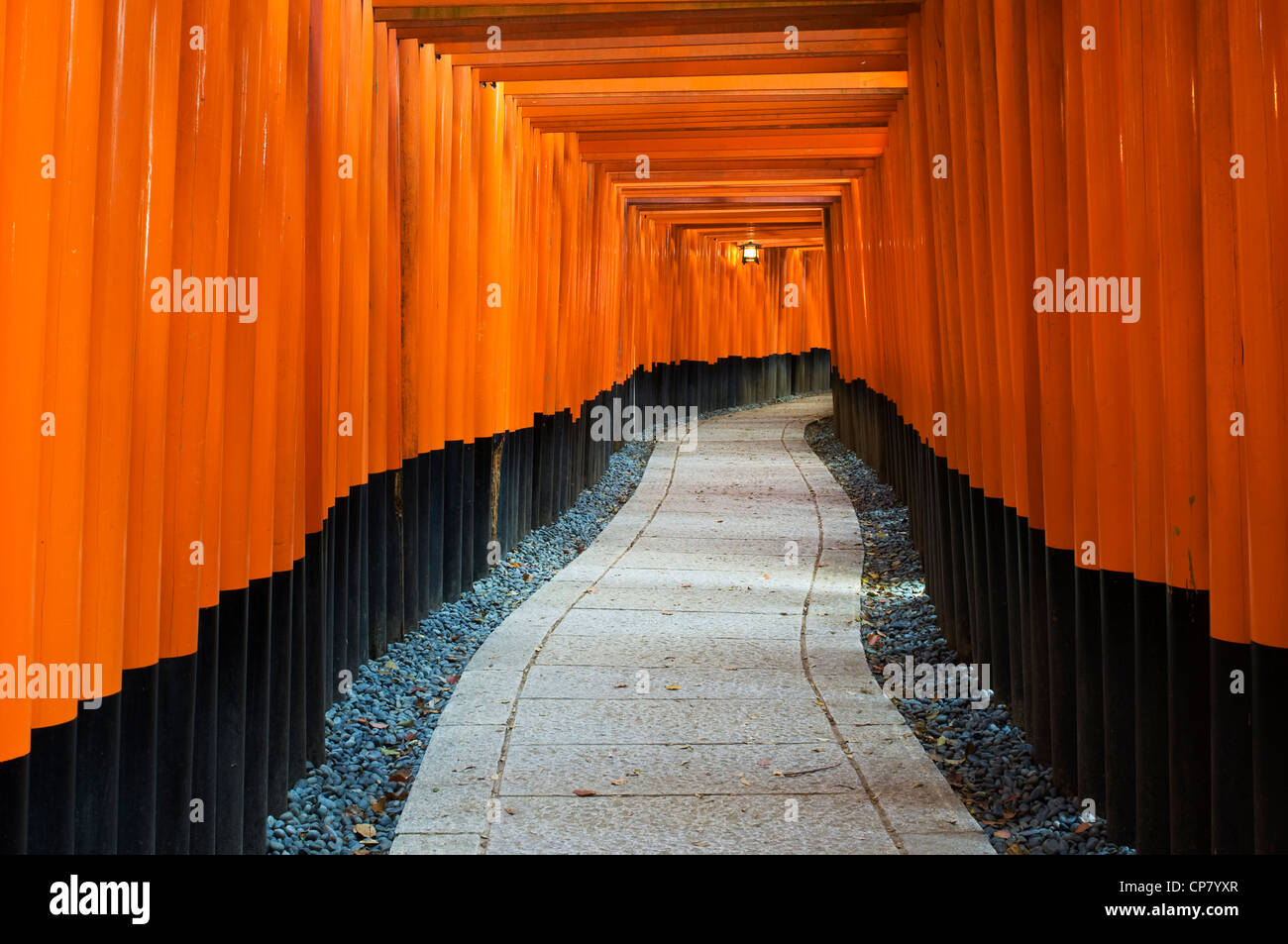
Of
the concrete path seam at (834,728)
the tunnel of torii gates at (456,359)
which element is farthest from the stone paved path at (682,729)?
the tunnel of torii gates at (456,359)

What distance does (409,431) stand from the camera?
7.50m

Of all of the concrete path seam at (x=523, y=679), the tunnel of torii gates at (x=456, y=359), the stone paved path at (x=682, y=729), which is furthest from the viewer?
the concrete path seam at (x=523, y=679)

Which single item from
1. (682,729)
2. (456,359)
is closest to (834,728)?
(682,729)

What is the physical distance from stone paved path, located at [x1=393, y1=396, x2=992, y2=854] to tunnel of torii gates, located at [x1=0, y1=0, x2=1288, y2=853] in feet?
2.11

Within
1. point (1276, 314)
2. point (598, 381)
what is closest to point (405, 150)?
point (1276, 314)

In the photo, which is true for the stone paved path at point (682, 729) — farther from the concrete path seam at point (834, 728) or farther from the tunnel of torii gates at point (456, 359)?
the tunnel of torii gates at point (456, 359)

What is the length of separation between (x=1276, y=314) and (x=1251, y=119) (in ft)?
1.59

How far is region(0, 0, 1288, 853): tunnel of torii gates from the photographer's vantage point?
9.06 feet

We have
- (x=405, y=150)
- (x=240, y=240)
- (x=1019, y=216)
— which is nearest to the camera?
(x=240, y=240)

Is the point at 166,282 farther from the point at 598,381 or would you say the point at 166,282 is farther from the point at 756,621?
the point at 598,381

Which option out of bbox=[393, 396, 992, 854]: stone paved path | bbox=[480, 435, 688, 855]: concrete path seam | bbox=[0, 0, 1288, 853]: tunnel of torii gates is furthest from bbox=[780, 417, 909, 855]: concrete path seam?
bbox=[480, 435, 688, 855]: concrete path seam

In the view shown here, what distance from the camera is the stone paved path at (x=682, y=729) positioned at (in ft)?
14.0

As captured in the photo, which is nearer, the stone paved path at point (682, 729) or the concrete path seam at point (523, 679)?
the stone paved path at point (682, 729)

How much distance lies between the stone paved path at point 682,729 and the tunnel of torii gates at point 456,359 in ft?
2.11
